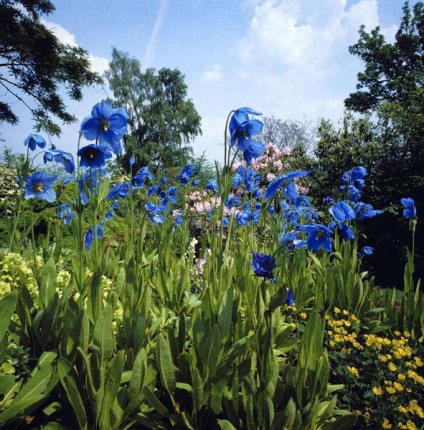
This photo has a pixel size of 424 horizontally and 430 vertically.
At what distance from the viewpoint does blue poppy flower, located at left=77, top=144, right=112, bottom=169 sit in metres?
1.60

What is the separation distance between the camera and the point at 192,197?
7527mm

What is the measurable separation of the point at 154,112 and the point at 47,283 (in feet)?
93.2

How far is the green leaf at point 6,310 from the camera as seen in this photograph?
1398mm

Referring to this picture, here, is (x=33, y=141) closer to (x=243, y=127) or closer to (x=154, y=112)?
(x=243, y=127)

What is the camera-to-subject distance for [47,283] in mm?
1940

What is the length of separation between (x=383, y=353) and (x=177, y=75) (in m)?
30.3

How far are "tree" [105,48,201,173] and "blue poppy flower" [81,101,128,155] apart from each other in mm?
25902

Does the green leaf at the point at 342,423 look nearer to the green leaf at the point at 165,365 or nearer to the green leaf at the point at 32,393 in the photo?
the green leaf at the point at 165,365

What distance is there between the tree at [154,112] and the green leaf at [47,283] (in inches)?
1008

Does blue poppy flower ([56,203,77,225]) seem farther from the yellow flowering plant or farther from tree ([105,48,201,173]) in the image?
tree ([105,48,201,173])

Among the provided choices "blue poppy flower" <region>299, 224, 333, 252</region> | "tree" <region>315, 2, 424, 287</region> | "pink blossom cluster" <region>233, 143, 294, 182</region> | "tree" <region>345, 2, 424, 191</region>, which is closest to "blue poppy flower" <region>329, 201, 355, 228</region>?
"blue poppy flower" <region>299, 224, 333, 252</region>

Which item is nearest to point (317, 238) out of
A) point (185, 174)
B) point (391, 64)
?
point (185, 174)

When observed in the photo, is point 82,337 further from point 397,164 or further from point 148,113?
point 148,113

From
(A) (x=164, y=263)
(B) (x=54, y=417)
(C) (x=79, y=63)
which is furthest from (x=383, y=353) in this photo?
(C) (x=79, y=63)
